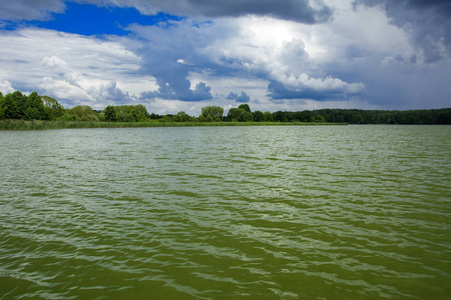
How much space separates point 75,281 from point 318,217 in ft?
22.9

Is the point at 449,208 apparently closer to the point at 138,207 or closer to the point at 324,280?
the point at 324,280

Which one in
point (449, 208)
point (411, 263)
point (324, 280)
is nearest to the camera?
point (324, 280)

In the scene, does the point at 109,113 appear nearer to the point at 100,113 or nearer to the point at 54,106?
the point at 100,113

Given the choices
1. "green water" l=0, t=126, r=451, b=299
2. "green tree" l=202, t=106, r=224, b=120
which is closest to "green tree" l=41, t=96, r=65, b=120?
"green tree" l=202, t=106, r=224, b=120

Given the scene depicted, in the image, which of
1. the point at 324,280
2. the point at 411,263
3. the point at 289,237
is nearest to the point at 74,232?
the point at 289,237

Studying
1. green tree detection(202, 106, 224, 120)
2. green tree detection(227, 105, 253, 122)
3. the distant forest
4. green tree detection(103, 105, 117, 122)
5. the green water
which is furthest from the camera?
green tree detection(227, 105, 253, 122)

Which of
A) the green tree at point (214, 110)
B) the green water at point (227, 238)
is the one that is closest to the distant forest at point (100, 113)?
the green tree at point (214, 110)

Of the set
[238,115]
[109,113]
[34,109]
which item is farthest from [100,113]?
[238,115]

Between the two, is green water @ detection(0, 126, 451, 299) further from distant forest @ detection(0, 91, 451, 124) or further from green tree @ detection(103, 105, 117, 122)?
green tree @ detection(103, 105, 117, 122)

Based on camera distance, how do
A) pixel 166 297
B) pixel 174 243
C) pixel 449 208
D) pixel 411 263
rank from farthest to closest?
pixel 449 208 < pixel 174 243 < pixel 411 263 < pixel 166 297

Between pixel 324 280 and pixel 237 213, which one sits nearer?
pixel 324 280

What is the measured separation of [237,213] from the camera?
9477mm

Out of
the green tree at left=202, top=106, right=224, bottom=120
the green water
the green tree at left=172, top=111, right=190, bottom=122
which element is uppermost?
the green tree at left=202, top=106, right=224, bottom=120

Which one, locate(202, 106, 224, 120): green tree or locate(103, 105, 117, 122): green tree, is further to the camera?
locate(202, 106, 224, 120): green tree
